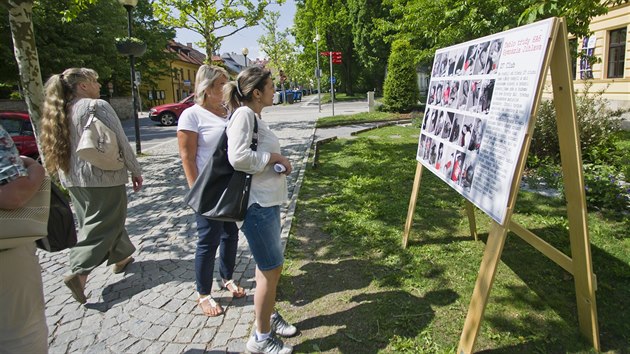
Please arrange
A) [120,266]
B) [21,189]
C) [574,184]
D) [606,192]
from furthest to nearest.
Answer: [606,192] → [120,266] → [574,184] → [21,189]

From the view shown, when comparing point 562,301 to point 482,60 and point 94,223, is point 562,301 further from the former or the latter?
point 94,223

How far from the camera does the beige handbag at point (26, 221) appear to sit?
175 centimetres

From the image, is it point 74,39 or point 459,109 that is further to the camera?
point 74,39

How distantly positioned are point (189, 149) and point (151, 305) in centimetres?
138

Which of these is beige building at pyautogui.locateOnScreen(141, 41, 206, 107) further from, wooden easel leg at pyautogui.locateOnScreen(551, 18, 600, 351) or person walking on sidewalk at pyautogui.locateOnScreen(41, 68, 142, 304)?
wooden easel leg at pyautogui.locateOnScreen(551, 18, 600, 351)

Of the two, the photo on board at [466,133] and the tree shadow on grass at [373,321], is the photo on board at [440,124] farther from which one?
the tree shadow on grass at [373,321]

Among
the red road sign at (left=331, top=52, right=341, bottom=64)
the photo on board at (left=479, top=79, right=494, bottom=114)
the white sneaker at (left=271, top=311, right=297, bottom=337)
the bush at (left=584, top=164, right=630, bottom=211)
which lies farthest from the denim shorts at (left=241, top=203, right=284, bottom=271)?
the red road sign at (left=331, top=52, right=341, bottom=64)

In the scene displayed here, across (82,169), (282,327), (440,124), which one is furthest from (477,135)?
(82,169)

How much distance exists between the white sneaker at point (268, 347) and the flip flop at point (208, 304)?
2.01ft

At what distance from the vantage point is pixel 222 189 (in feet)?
7.94

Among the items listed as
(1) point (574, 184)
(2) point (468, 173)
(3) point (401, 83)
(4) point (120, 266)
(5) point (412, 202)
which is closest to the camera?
(1) point (574, 184)

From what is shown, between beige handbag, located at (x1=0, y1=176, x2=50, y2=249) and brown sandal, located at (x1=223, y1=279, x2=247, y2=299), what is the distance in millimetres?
1778

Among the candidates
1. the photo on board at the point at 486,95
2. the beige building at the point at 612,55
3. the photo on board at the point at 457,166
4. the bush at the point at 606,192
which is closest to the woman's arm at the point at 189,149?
the photo on board at the point at 457,166

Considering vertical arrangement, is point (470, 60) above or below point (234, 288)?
above
